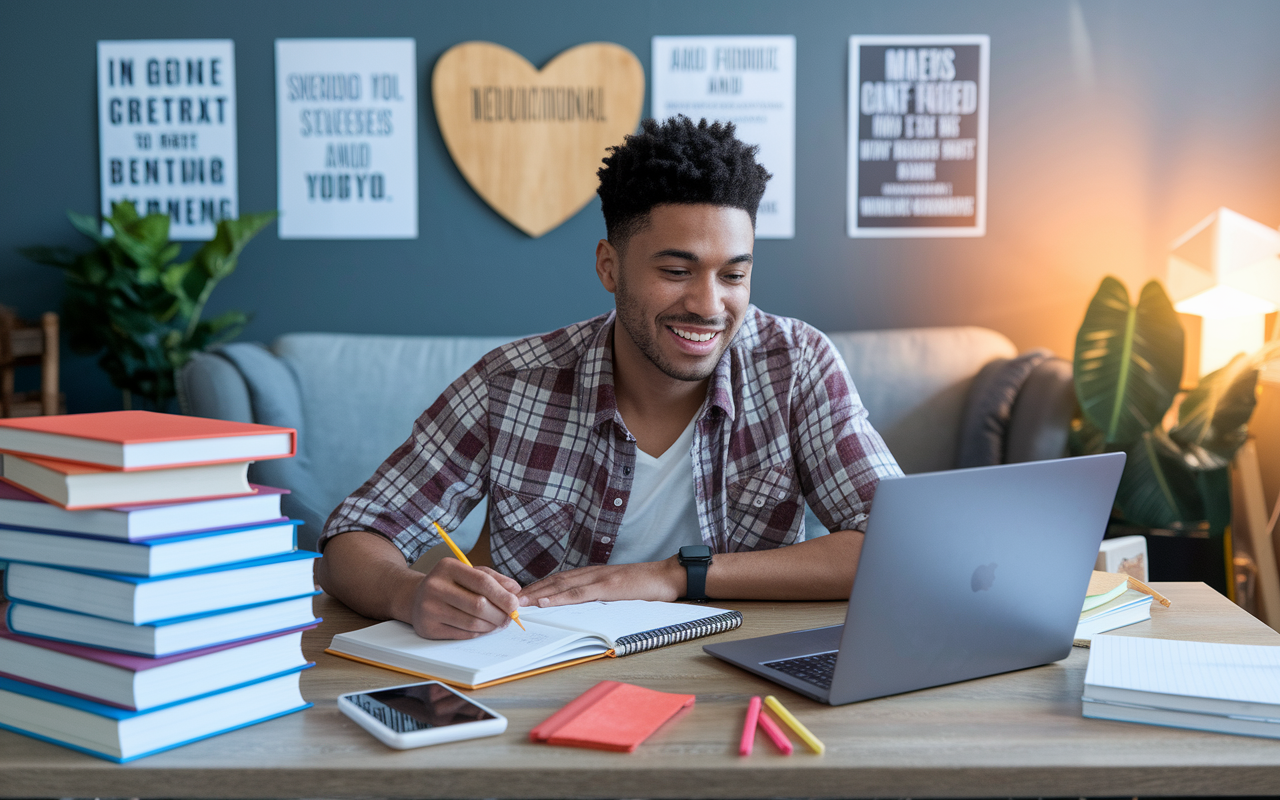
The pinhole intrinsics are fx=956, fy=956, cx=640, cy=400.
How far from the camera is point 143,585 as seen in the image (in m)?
0.70

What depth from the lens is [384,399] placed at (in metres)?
2.67

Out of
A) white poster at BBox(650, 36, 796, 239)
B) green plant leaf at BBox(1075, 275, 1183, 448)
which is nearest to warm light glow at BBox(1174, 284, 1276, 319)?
green plant leaf at BBox(1075, 275, 1183, 448)

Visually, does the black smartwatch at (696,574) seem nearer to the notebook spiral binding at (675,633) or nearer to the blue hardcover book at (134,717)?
the notebook spiral binding at (675,633)

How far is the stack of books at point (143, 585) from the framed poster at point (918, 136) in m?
2.58

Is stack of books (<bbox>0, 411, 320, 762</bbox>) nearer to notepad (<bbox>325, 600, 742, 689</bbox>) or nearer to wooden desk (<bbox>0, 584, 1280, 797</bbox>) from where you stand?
wooden desk (<bbox>0, 584, 1280, 797</bbox>)

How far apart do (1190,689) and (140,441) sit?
85cm

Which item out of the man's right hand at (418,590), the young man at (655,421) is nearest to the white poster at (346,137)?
the young man at (655,421)

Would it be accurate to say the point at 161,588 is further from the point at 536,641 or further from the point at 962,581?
the point at 962,581

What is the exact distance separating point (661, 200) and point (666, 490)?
0.46m

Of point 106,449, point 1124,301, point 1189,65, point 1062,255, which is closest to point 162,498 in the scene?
point 106,449

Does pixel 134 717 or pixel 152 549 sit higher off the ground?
pixel 152 549

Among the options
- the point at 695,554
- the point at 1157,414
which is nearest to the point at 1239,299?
the point at 1157,414

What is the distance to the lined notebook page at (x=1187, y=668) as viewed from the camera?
2.56ft

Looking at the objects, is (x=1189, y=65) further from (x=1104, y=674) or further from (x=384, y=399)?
(x=1104, y=674)
